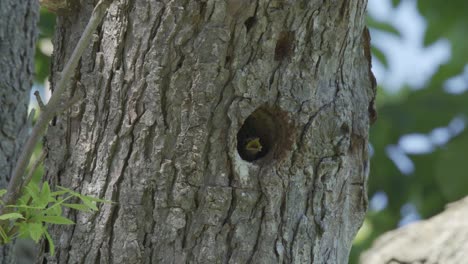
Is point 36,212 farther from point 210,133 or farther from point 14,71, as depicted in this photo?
point 14,71

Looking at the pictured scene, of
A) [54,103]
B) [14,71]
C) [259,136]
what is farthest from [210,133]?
[14,71]

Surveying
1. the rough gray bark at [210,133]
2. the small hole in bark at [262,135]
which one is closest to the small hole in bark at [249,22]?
the rough gray bark at [210,133]

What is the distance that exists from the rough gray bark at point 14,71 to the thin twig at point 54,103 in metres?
1.53

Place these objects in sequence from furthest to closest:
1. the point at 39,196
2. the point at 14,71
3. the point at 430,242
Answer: the point at 430,242 < the point at 14,71 < the point at 39,196

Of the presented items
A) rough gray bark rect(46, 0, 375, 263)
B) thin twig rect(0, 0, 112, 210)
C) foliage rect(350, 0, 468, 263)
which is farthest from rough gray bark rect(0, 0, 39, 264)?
foliage rect(350, 0, 468, 263)

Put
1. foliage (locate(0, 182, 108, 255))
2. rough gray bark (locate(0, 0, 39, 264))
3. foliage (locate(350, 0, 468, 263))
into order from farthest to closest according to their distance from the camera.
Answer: foliage (locate(350, 0, 468, 263)), rough gray bark (locate(0, 0, 39, 264)), foliage (locate(0, 182, 108, 255))

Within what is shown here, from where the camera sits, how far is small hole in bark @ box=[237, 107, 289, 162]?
2.17 meters

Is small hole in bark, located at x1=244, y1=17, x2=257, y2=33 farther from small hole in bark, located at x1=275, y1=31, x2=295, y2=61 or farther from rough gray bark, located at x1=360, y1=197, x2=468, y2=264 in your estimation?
rough gray bark, located at x1=360, y1=197, x2=468, y2=264

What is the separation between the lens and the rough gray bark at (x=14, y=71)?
139 inches

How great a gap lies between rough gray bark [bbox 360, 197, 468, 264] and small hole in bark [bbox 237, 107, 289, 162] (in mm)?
3020

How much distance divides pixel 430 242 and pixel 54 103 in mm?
3755

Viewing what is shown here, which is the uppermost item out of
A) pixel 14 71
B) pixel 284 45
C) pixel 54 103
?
pixel 14 71

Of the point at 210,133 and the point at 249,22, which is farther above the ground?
the point at 249,22

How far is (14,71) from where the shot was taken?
11.7ft
